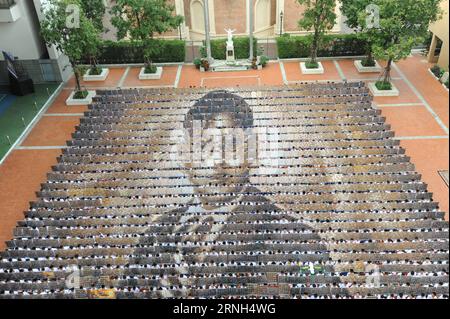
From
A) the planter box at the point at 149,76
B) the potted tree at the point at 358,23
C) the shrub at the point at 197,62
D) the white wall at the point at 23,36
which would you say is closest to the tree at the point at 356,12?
the potted tree at the point at 358,23

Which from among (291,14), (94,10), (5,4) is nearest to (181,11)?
(94,10)

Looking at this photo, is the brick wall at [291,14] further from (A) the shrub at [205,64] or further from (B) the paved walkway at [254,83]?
(A) the shrub at [205,64]

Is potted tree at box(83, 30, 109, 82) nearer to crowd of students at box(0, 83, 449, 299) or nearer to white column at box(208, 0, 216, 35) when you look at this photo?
crowd of students at box(0, 83, 449, 299)

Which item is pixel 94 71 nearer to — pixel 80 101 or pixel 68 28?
pixel 80 101

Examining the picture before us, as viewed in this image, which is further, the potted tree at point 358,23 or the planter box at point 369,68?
the planter box at point 369,68

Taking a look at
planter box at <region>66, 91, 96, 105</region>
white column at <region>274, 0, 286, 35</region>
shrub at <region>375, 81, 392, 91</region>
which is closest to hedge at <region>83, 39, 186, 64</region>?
planter box at <region>66, 91, 96, 105</region>
